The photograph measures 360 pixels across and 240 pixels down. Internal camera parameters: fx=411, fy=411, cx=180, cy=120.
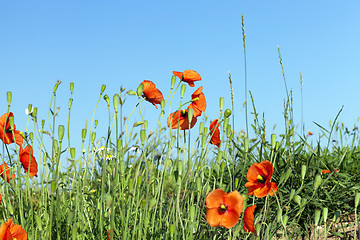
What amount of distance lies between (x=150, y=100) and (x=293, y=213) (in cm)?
133

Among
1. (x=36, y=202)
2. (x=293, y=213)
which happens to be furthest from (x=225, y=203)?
(x=36, y=202)

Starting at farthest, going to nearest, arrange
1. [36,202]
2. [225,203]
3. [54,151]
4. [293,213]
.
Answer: [36,202] → [293,213] → [54,151] → [225,203]

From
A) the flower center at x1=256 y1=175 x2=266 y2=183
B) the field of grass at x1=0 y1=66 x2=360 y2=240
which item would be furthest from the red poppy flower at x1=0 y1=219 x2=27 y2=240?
the flower center at x1=256 y1=175 x2=266 y2=183

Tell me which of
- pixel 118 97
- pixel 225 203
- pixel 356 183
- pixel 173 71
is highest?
pixel 173 71

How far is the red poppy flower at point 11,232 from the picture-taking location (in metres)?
1.61

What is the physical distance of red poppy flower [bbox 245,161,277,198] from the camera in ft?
6.28

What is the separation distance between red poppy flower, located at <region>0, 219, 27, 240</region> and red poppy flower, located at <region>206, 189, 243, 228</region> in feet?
2.49

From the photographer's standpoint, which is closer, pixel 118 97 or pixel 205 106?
pixel 118 97

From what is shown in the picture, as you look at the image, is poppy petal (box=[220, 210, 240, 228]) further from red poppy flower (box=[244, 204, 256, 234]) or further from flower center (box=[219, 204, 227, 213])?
red poppy flower (box=[244, 204, 256, 234])

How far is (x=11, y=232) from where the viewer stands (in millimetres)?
1657

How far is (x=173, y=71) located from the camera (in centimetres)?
216

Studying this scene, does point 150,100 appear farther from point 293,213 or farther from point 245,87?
point 293,213

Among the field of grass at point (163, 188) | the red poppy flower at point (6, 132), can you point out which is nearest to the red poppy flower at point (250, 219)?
the field of grass at point (163, 188)

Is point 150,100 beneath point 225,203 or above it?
above
